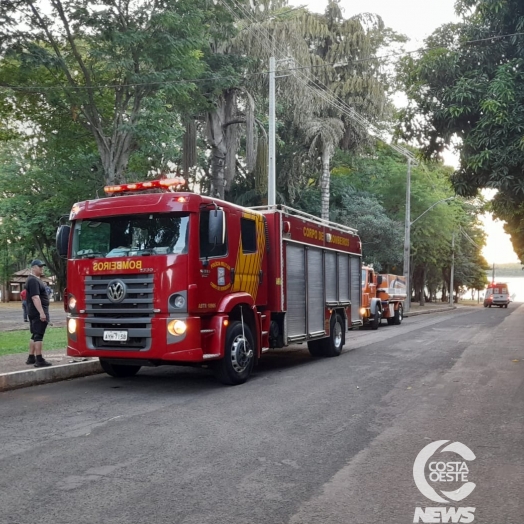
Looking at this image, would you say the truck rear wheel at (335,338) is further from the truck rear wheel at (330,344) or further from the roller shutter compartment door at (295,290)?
the roller shutter compartment door at (295,290)

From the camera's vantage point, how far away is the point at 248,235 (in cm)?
1088

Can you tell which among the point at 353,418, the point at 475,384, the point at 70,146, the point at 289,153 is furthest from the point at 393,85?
the point at 353,418

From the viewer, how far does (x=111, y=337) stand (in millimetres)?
9570

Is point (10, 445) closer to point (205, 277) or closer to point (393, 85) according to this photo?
point (205, 277)

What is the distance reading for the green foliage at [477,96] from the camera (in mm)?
16125

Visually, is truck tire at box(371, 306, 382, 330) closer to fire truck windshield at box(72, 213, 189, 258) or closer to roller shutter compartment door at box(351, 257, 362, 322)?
roller shutter compartment door at box(351, 257, 362, 322)

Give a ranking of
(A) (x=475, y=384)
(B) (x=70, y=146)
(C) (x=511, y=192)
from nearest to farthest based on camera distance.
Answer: (A) (x=475, y=384), (C) (x=511, y=192), (B) (x=70, y=146)

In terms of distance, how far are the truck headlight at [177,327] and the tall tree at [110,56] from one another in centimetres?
1015

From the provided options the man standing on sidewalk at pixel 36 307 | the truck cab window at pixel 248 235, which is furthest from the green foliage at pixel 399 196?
the man standing on sidewalk at pixel 36 307

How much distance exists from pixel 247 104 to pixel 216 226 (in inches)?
606

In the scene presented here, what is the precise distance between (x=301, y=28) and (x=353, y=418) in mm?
25209

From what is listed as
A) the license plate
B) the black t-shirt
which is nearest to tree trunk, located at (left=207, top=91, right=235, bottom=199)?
the black t-shirt

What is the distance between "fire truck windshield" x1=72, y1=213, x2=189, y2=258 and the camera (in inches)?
372

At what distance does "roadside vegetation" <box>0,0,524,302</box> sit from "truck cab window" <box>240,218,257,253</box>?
793 centimetres
